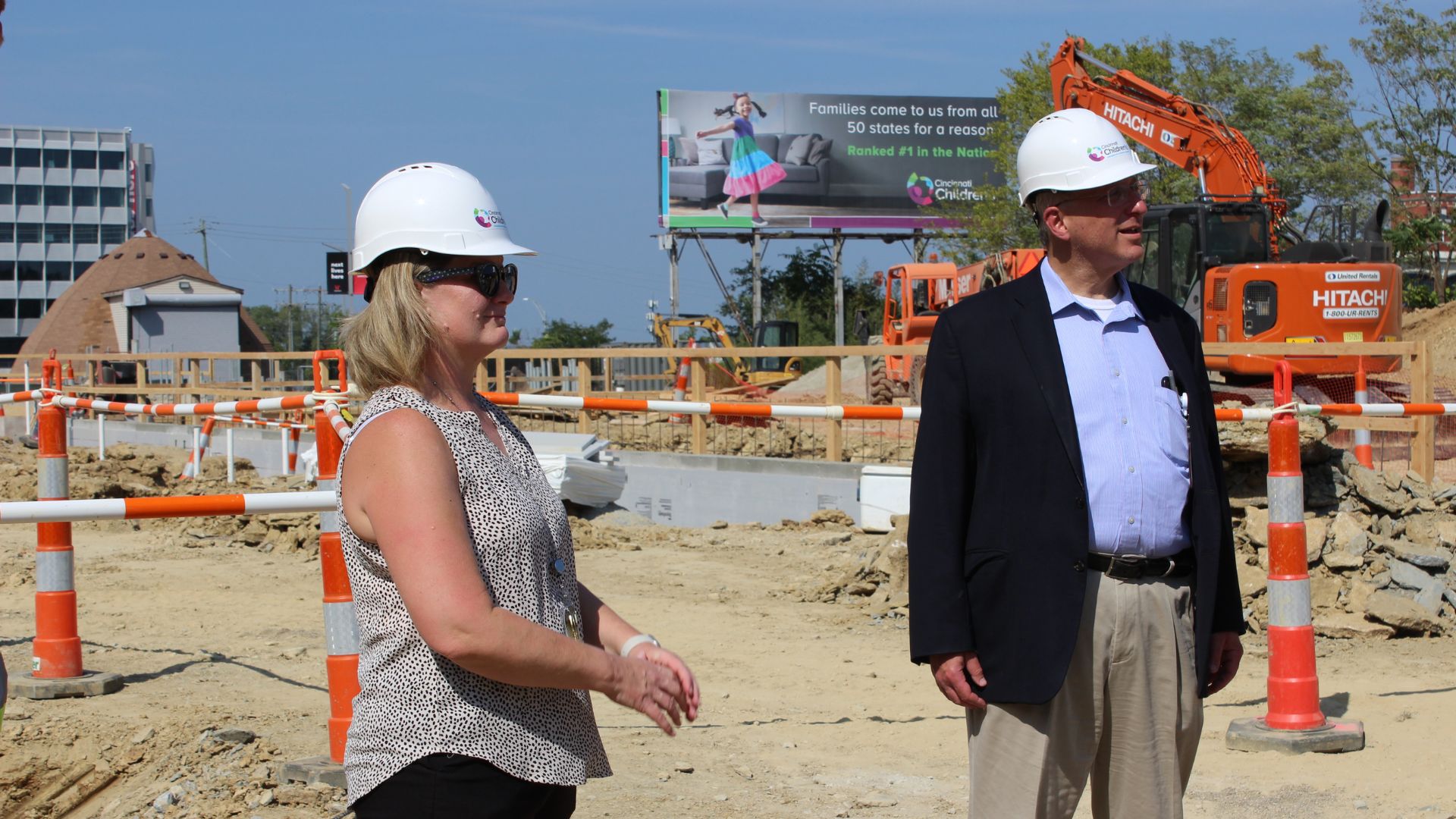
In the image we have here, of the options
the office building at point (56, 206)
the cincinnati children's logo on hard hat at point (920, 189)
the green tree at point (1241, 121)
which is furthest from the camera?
the office building at point (56, 206)

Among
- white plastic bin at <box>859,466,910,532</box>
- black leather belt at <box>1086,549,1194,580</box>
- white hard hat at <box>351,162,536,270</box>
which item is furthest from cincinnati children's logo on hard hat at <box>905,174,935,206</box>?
white hard hat at <box>351,162,536,270</box>

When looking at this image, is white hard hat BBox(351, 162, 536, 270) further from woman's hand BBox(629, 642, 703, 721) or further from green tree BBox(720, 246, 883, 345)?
green tree BBox(720, 246, 883, 345)

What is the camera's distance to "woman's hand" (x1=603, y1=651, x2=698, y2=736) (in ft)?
7.32

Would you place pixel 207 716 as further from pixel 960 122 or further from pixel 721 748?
pixel 960 122

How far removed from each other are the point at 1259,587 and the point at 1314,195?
36.3 meters

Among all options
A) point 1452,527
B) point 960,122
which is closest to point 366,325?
point 1452,527

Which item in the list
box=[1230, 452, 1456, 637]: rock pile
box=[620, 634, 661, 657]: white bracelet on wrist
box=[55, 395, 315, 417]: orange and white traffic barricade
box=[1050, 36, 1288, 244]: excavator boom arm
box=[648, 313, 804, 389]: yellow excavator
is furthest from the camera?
box=[648, 313, 804, 389]: yellow excavator

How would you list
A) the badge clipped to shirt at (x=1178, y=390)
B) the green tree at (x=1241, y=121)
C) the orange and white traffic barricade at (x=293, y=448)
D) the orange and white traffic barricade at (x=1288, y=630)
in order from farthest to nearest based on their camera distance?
the green tree at (x=1241, y=121)
the orange and white traffic barricade at (x=293, y=448)
the orange and white traffic barricade at (x=1288, y=630)
the badge clipped to shirt at (x=1178, y=390)

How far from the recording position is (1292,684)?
5320 mm

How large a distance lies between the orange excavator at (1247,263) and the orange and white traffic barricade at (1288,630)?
9030mm

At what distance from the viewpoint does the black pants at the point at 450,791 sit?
2.20 meters

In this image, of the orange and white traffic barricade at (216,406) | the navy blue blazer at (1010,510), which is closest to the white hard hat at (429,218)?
the navy blue blazer at (1010,510)

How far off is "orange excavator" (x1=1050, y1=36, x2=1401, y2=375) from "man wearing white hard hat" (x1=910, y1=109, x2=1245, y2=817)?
11499mm

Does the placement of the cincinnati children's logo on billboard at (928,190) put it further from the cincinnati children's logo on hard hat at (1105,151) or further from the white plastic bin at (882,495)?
the cincinnati children's logo on hard hat at (1105,151)
